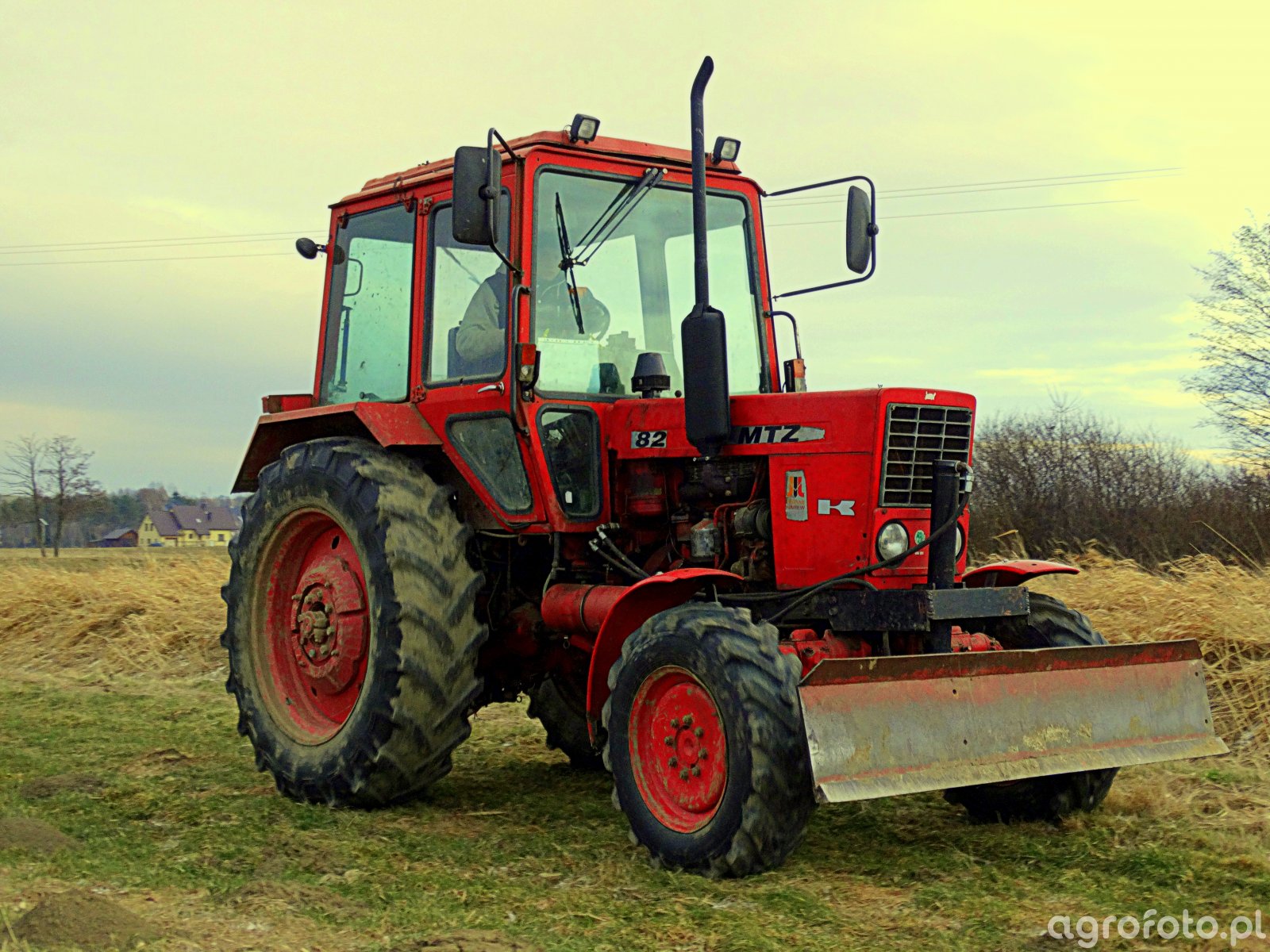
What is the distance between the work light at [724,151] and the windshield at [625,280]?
0.19 meters

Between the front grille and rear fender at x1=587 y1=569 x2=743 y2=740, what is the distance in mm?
740

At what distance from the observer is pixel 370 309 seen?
709 cm

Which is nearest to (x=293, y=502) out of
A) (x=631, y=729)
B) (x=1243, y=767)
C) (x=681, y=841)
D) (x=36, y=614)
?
(x=631, y=729)

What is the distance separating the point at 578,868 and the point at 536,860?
0.22m

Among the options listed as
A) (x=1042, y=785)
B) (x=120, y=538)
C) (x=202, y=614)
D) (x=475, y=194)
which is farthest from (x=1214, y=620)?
(x=120, y=538)

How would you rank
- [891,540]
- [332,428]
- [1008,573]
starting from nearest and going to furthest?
[891,540] → [1008,573] → [332,428]

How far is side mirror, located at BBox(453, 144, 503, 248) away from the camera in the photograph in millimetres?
5352

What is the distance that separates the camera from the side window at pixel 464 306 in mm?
6281

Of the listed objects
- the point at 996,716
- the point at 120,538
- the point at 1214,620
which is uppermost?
the point at 120,538

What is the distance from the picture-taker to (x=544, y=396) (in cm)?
611

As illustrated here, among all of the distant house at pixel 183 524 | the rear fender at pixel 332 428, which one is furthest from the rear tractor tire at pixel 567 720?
the distant house at pixel 183 524

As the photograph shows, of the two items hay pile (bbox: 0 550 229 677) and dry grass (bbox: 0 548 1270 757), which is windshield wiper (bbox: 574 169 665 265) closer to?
dry grass (bbox: 0 548 1270 757)

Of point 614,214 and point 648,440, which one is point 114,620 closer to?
point 614,214

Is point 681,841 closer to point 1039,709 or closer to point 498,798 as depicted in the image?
point 1039,709
